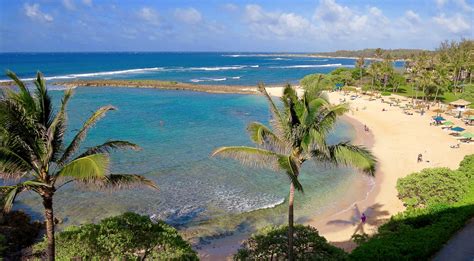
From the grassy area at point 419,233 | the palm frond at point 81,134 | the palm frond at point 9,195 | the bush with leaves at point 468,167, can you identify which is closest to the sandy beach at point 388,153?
the grassy area at point 419,233

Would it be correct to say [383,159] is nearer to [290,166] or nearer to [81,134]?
[290,166]

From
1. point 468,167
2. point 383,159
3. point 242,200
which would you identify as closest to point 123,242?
point 242,200

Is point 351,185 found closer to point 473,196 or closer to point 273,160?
point 473,196

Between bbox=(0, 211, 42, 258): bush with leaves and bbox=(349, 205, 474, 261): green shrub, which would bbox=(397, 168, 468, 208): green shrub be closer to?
bbox=(349, 205, 474, 261): green shrub

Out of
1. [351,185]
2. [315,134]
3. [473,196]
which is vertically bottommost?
[351,185]

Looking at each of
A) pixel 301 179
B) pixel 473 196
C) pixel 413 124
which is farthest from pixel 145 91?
pixel 473 196

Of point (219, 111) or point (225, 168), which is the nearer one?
point (225, 168)

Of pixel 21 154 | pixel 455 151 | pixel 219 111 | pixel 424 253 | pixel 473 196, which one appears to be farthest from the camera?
pixel 219 111

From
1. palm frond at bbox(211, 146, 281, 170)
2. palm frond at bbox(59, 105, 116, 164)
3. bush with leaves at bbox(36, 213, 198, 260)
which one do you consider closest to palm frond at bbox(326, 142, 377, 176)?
palm frond at bbox(211, 146, 281, 170)
